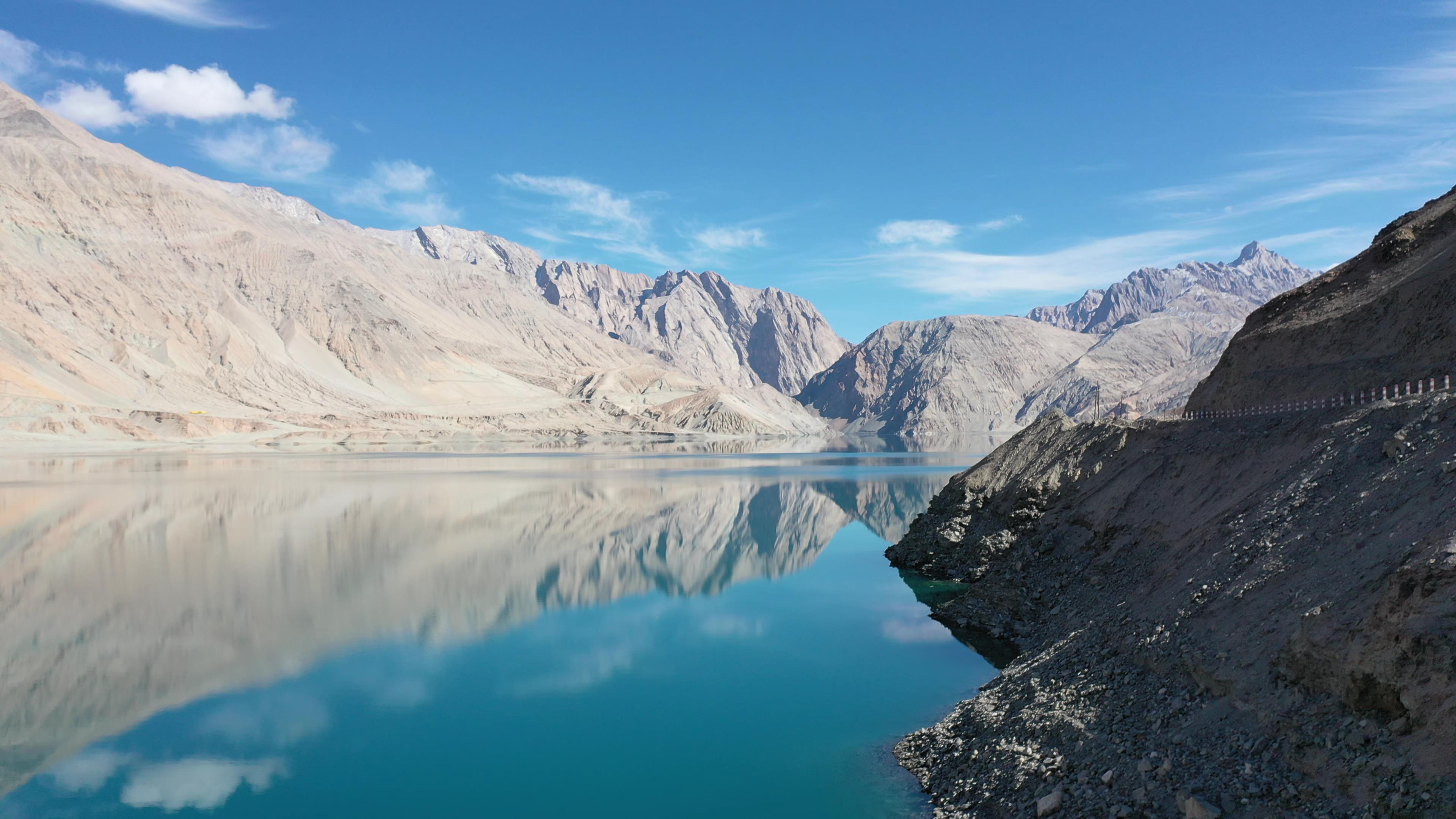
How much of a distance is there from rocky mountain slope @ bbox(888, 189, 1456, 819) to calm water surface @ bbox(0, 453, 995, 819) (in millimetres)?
1710

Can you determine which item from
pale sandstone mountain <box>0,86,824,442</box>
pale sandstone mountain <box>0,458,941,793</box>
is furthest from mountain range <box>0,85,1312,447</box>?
pale sandstone mountain <box>0,458,941,793</box>

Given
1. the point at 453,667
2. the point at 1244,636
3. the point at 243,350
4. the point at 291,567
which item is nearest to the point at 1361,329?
the point at 1244,636

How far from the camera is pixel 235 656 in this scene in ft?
56.0

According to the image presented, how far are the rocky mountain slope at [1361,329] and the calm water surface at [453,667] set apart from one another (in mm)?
10704

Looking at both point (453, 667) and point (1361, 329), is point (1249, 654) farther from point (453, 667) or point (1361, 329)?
point (1361, 329)

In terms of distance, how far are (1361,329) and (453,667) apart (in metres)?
22.4

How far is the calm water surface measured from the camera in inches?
449

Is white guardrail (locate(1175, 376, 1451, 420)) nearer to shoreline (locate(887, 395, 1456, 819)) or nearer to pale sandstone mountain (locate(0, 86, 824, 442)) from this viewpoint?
shoreline (locate(887, 395, 1456, 819))

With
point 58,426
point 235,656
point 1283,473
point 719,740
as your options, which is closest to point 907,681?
point 719,740

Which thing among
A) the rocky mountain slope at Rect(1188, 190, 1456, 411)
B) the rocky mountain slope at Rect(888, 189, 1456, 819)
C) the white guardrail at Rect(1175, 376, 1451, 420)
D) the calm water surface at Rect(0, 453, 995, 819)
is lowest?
the calm water surface at Rect(0, 453, 995, 819)

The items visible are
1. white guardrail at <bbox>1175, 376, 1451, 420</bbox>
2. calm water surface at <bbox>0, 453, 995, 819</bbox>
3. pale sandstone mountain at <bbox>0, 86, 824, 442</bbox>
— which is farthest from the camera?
pale sandstone mountain at <bbox>0, 86, 824, 442</bbox>

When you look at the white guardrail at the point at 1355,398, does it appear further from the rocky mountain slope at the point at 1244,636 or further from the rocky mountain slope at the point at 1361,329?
the rocky mountain slope at the point at 1244,636

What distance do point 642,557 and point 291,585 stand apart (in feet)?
36.1

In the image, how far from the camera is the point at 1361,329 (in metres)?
20.3
